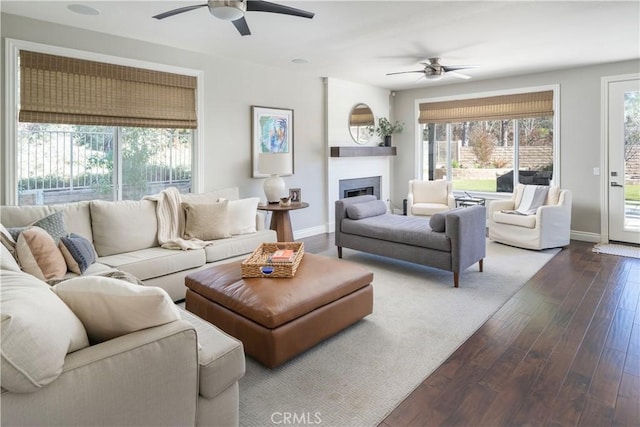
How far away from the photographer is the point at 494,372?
223cm

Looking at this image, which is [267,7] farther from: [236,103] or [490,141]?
[490,141]

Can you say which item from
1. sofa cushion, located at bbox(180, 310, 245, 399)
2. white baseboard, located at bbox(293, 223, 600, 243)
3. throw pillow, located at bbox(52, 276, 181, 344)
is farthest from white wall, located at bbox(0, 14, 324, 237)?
sofa cushion, located at bbox(180, 310, 245, 399)

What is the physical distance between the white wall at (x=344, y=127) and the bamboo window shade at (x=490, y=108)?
0.94 metres

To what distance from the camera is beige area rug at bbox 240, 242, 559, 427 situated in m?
1.93

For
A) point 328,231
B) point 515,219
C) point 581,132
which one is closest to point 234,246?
point 328,231

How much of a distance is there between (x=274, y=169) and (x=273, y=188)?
237 mm

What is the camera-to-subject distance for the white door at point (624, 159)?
513cm

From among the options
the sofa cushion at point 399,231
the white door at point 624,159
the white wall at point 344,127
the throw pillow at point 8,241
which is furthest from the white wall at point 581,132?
the throw pillow at point 8,241

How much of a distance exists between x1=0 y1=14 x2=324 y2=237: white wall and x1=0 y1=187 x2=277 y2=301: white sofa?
0.71 metres

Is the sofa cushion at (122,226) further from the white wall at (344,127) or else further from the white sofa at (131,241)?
the white wall at (344,127)

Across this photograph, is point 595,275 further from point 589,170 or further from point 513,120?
point 513,120

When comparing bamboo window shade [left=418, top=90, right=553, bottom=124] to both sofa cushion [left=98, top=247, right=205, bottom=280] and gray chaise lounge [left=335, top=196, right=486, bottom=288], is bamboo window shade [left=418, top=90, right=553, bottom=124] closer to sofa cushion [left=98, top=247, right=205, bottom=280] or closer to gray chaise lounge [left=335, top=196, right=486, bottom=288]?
gray chaise lounge [left=335, top=196, right=486, bottom=288]

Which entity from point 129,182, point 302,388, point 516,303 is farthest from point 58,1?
point 516,303

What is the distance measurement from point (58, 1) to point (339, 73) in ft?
11.8
